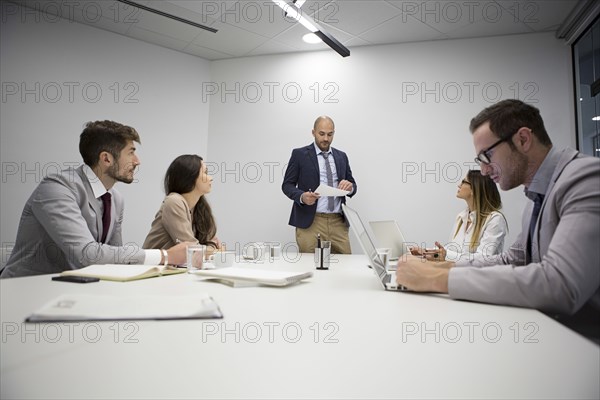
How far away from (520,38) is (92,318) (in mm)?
4479

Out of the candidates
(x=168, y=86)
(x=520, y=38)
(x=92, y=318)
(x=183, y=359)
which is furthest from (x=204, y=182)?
(x=520, y=38)

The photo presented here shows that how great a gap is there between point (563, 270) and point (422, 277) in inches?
13.3

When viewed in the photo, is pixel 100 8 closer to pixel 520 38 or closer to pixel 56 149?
pixel 56 149

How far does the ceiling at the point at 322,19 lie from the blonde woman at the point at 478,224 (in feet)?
6.04

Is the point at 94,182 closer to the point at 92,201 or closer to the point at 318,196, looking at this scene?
the point at 92,201

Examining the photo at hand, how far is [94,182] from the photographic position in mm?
1834

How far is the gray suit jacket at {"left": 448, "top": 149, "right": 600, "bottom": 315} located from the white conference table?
47mm

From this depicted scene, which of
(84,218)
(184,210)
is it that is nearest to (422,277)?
(184,210)

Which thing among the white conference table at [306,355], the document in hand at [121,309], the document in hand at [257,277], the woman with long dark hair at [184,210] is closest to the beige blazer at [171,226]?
the woman with long dark hair at [184,210]

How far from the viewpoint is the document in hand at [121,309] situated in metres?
0.69

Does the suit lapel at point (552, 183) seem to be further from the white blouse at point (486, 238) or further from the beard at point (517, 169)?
the white blouse at point (486, 238)

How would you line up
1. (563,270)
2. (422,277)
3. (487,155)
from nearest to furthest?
(563,270), (422,277), (487,155)

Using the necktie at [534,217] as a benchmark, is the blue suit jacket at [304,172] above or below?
above

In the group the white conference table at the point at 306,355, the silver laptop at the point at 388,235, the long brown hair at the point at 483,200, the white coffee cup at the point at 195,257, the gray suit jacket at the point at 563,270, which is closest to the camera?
the white conference table at the point at 306,355
